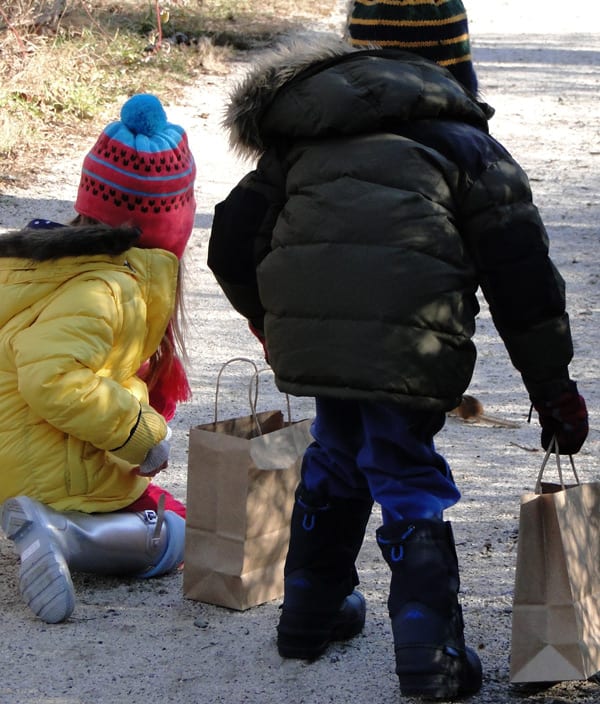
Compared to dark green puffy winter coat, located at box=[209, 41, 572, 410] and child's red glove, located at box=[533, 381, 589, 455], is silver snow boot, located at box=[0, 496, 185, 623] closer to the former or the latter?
dark green puffy winter coat, located at box=[209, 41, 572, 410]

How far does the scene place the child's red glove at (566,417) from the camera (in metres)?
2.55

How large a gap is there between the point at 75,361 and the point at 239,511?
57cm

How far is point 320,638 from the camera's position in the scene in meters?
2.84

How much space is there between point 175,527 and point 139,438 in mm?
351

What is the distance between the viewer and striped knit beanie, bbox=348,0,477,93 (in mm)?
2680

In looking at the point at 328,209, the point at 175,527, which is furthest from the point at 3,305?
the point at 328,209

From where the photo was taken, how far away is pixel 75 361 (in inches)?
119

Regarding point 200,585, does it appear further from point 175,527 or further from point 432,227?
point 432,227

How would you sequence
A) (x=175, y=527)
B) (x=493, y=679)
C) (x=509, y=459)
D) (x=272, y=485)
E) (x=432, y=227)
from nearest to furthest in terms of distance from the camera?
(x=432, y=227)
(x=493, y=679)
(x=272, y=485)
(x=175, y=527)
(x=509, y=459)

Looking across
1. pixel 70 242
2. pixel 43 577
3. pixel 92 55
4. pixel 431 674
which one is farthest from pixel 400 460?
pixel 92 55

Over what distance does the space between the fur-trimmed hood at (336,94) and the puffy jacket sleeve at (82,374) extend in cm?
67

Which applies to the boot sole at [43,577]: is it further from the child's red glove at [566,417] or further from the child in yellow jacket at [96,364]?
the child's red glove at [566,417]

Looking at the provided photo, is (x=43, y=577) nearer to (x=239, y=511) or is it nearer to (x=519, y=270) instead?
(x=239, y=511)

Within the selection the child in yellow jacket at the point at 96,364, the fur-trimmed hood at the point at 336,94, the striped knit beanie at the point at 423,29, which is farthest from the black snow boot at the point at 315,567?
the striped knit beanie at the point at 423,29
